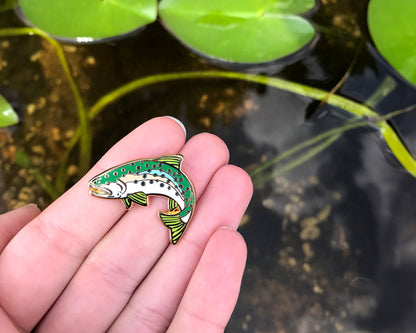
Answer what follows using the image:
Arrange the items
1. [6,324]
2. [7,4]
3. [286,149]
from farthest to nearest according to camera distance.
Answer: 1. [7,4]
2. [286,149]
3. [6,324]

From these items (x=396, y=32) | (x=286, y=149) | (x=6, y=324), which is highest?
(x=396, y=32)

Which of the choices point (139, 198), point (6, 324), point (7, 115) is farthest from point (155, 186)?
point (7, 115)

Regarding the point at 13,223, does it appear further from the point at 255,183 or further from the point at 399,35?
the point at 399,35

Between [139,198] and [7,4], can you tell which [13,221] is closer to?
[139,198]

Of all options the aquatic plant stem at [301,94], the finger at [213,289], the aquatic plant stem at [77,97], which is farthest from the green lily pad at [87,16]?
the finger at [213,289]

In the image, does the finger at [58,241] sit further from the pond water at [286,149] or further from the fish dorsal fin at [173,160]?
the pond water at [286,149]

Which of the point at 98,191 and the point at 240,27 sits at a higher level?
the point at 240,27

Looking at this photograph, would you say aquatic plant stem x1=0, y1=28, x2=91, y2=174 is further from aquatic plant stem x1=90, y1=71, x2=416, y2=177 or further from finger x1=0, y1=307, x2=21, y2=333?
finger x1=0, y1=307, x2=21, y2=333
